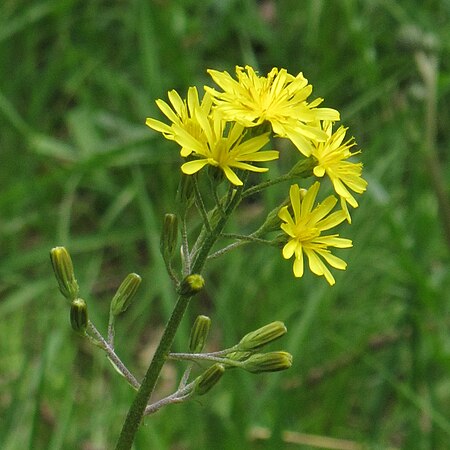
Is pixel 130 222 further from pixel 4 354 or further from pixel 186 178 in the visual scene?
pixel 186 178

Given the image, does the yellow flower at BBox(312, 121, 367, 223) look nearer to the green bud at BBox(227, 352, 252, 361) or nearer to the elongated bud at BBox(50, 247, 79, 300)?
the green bud at BBox(227, 352, 252, 361)

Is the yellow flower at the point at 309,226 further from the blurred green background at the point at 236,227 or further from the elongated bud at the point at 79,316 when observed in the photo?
the blurred green background at the point at 236,227

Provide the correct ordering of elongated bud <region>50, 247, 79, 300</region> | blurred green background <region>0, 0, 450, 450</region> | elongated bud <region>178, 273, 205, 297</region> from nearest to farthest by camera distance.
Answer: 1. elongated bud <region>178, 273, 205, 297</region>
2. elongated bud <region>50, 247, 79, 300</region>
3. blurred green background <region>0, 0, 450, 450</region>

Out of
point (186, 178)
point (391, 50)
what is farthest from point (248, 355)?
point (391, 50)

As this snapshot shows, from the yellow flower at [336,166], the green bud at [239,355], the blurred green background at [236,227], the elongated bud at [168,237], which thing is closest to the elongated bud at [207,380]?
the green bud at [239,355]

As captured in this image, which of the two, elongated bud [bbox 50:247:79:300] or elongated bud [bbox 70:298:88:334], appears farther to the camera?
elongated bud [bbox 50:247:79:300]

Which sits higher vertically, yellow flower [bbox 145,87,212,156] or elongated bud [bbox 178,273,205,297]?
yellow flower [bbox 145,87,212,156]

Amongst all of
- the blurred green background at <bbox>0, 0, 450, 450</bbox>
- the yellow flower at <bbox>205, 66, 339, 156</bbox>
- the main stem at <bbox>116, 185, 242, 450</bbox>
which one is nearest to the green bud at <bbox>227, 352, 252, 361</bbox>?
the main stem at <bbox>116, 185, 242, 450</bbox>
